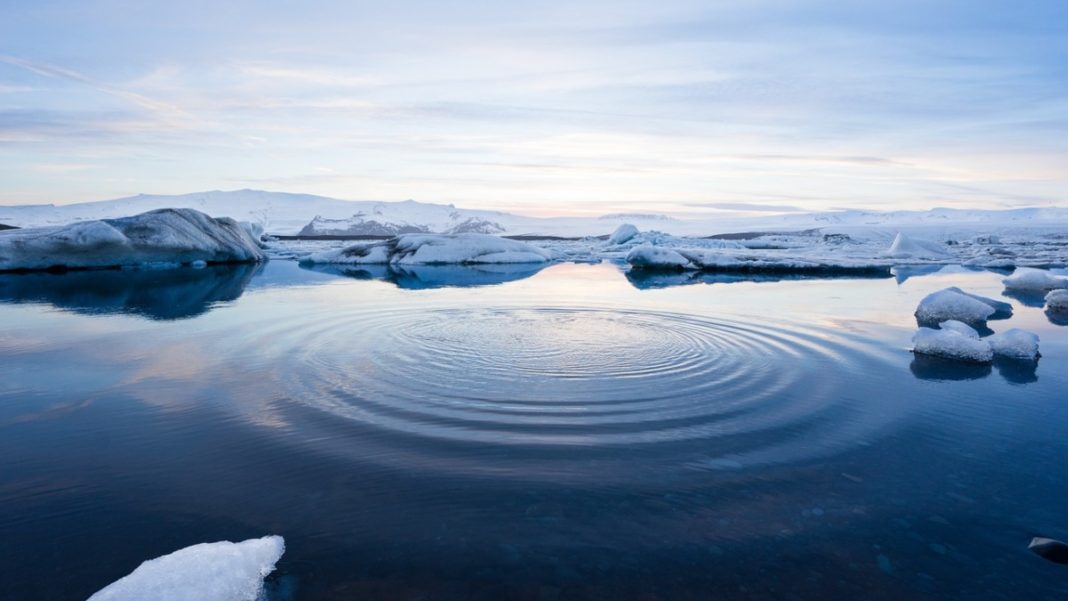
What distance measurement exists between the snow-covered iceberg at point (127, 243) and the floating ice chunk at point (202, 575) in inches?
738

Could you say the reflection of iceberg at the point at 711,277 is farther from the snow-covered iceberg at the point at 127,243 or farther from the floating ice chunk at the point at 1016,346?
the snow-covered iceberg at the point at 127,243

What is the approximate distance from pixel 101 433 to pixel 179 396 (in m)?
0.76

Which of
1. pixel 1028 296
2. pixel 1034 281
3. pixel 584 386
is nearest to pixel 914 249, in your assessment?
pixel 1034 281

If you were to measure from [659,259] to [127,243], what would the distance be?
15919 mm

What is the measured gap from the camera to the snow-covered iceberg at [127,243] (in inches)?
658

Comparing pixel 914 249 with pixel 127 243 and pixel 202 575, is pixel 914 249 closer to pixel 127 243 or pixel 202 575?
pixel 127 243

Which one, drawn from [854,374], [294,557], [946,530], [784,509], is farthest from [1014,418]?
[294,557]

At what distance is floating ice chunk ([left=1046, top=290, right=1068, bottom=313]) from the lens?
9.66 meters

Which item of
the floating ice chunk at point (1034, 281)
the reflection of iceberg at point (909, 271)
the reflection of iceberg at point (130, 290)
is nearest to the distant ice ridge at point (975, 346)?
the floating ice chunk at point (1034, 281)

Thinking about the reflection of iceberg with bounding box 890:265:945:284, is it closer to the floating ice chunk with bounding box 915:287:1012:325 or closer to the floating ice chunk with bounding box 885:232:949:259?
the floating ice chunk with bounding box 885:232:949:259

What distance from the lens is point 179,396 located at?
4574 mm

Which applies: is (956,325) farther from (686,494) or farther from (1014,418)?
(686,494)

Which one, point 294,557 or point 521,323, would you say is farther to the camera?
point 521,323

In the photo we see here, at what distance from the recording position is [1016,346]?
6.15 meters
